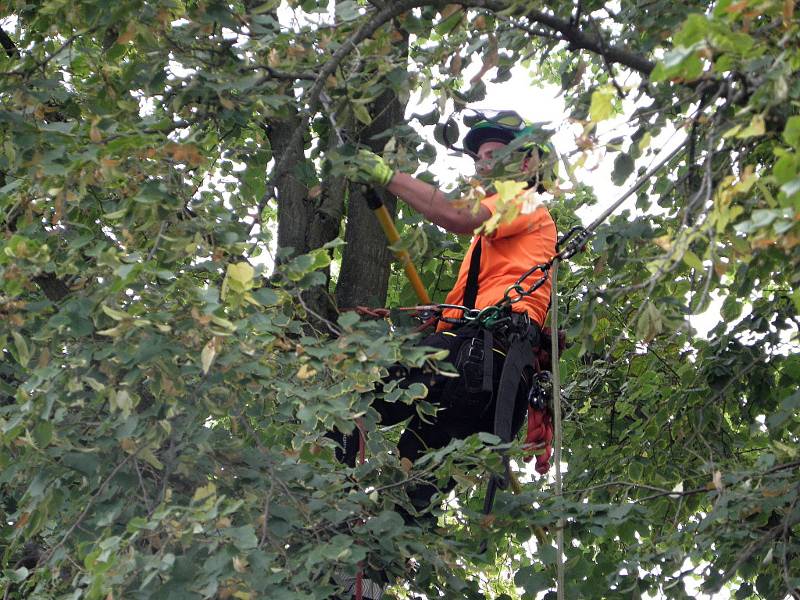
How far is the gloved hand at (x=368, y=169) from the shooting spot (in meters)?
3.88

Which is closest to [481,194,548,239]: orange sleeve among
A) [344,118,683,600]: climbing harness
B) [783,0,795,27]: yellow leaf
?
[344,118,683,600]: climbing harness

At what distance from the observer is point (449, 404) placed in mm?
4578

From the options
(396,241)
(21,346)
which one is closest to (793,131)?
(396,241)

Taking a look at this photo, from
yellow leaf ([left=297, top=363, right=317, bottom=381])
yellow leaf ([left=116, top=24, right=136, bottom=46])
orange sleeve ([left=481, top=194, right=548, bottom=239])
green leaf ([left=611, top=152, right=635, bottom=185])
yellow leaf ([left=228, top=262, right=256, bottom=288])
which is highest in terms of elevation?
orange sleeve ([left=481, top=194, right=548, bottom=239])

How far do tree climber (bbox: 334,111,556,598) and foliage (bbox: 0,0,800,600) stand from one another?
19cm

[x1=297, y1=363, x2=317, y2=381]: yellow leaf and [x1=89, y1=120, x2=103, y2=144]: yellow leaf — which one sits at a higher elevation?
[x1=89, y1=120, x2=103, y2=144]: yellow leaf

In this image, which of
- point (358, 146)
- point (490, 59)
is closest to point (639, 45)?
point (490, 59)

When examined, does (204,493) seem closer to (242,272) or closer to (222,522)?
(222,522)

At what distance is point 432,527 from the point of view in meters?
4.41

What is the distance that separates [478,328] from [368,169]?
84 centimetres

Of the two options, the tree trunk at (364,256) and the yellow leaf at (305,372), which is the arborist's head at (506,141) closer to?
the tree trunk at (364,256)

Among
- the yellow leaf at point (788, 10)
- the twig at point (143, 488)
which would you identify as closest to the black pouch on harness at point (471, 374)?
the twig at point (143, 488)

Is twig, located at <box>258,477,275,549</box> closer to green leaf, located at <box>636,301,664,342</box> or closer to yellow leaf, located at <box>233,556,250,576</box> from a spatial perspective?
yellow leaf, located at <box>233,556,250,576</box>

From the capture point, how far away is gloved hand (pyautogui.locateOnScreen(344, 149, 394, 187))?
388 cm
